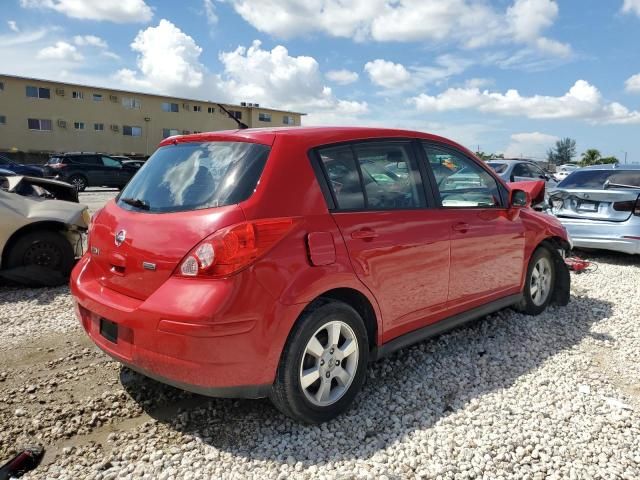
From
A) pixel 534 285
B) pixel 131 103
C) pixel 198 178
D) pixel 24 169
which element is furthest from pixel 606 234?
pixel 131 103

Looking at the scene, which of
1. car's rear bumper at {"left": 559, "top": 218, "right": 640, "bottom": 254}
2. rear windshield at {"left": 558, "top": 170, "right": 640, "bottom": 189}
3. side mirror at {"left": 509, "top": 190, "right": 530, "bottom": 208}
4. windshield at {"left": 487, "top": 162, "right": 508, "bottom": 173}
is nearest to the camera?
side mirror at {"left": 509, "top": 190, "right": 530, "bottom": 208}

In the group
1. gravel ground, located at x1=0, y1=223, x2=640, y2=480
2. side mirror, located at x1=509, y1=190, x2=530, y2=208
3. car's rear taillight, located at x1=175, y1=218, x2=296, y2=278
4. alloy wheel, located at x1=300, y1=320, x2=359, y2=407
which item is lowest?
gravel ground, located at x1=0, y1=223, x2=640, y2=480

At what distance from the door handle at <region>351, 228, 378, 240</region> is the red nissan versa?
0.01 metres

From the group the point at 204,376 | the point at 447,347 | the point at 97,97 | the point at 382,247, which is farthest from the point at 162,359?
the point at 97,97

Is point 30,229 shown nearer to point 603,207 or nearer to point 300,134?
point 300,134

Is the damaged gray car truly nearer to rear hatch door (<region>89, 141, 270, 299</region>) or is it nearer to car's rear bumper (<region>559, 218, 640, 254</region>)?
rear hatch door (<region>89, 141, 270, 299</region>)

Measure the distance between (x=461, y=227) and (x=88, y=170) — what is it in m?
22.8

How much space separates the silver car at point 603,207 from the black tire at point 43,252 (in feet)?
22.9

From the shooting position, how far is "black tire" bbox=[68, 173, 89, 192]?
2256cm

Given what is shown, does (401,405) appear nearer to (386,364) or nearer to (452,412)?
(452,412)

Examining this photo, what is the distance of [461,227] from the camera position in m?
3.73

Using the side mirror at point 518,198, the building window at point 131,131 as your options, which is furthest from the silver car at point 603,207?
the building window at point 131,131

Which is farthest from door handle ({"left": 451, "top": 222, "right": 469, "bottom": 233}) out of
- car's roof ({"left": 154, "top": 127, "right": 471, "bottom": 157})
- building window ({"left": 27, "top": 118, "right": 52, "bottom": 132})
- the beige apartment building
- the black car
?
building window ({"left": 27, "top": 118, "right": 52, "bottom": 132})

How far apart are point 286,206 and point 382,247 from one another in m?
0.73
